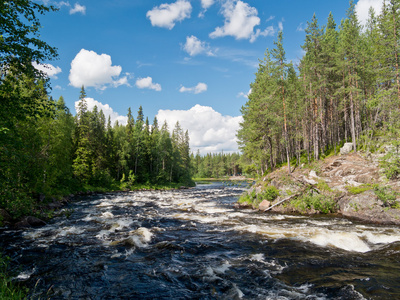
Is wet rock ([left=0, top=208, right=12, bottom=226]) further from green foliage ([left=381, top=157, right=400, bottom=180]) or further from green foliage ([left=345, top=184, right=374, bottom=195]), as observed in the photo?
green foliage ([left=381, top=157, right=400, bottom=180])

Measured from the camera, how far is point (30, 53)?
7.99 meters

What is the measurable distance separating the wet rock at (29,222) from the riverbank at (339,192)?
1881 cm

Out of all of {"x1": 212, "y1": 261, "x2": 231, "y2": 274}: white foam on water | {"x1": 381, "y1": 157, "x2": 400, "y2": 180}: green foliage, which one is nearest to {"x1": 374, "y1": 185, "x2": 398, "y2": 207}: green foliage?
{"x1": 381, "y1": 157, "x2": 400, "y2": 180}: green foliage

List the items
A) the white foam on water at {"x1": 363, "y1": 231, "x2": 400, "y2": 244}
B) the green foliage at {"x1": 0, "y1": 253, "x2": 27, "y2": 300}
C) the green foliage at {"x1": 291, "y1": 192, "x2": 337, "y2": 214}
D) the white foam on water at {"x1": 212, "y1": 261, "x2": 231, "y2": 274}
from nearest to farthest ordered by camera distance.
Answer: the green foliage at {"x1": 0, "y1": 253, "x2": 27, "y2": 300}
the white foam on water at {"x1": 212, "y1": 261, "x2": 231, "y2": 274}
the white foam on water at {"x1": 363, "y1": 231, "x2": 400, "y2": 244}
the green foliage at {"x1": 291, "y1": 192, "x2": 337, "y2": 214}

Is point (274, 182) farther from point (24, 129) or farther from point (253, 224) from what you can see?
point (24, 129)

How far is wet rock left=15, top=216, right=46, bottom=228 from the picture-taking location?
14.1 m

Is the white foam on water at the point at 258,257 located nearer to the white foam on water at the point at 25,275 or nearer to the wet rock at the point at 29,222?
the white foam on water at the point at 25,275

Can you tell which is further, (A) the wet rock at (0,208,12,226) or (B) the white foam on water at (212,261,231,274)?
(A) the wet rock at (0,208,12,226)

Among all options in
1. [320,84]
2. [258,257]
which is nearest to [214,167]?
[320,84]

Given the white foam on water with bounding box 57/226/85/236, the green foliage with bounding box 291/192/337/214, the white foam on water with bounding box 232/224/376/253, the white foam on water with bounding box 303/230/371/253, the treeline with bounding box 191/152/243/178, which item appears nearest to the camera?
the white foam on water with bounding box 303/230/371/253

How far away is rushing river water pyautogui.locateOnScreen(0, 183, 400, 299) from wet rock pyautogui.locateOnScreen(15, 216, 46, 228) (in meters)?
0.67

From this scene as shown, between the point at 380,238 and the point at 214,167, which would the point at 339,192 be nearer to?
the point at 380,238

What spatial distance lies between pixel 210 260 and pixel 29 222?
13601 millimetres

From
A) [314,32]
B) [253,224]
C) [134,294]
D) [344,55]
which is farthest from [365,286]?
[314,32]
